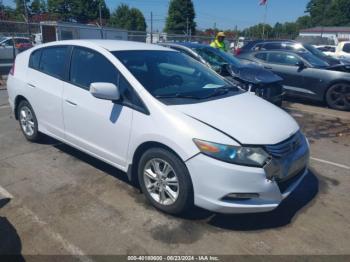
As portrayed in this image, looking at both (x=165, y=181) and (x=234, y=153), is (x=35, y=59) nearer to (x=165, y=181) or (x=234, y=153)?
(x=165, y=181)

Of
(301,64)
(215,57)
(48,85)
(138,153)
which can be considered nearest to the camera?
(138,153)

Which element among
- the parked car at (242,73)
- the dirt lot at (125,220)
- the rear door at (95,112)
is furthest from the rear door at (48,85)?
the parked car at (242,73)

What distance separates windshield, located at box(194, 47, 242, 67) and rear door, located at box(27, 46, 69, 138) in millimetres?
4439

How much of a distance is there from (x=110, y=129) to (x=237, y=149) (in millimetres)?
1484

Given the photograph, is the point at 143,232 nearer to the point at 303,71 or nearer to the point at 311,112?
the point at 311,112

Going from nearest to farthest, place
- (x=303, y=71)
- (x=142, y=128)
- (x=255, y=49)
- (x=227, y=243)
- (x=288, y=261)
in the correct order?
(x=288, y=261)
(x=227, y=243)
(x=142, y=128)
(x=303, y=71)
(x=255, y=49)

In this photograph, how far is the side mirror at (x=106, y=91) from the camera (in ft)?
11.3

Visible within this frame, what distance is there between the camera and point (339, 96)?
8633 millimetres

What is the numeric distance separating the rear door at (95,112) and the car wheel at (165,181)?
0.35 m

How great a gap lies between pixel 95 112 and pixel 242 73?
4.64m

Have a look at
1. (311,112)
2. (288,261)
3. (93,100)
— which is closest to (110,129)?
(93,100)

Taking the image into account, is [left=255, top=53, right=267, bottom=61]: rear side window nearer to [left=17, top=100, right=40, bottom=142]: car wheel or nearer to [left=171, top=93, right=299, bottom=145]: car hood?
[left=171, top=93, right=299, bottom=145]: car hood

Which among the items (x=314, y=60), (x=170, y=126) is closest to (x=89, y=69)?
(x=170, y=126)

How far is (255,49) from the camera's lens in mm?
11070
